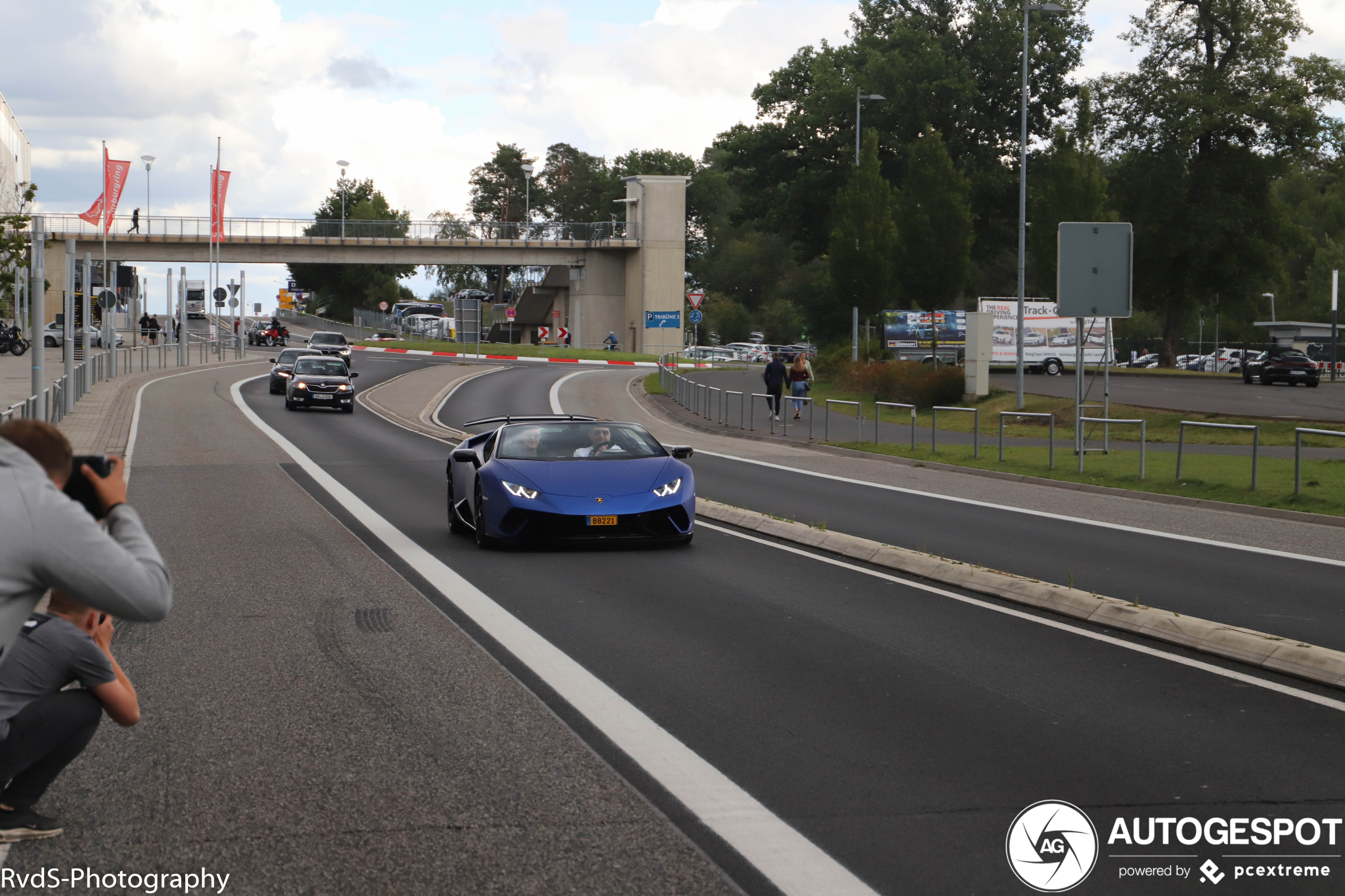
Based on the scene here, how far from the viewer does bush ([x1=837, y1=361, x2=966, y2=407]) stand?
4078 cm

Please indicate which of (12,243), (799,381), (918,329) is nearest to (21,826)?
(799,381)

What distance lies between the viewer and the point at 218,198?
71.0m

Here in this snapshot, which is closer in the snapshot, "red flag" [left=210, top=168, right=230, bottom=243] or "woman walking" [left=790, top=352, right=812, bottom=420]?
"woman walking" [left=790, top=352, right=812, bottom=420]

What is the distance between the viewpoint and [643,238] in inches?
3268

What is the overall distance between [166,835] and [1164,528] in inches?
513

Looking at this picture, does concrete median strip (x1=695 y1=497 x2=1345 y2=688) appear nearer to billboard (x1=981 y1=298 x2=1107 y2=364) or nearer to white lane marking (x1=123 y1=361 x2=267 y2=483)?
white lane marking (x1=123 y1=361 x2=267 y2=483)

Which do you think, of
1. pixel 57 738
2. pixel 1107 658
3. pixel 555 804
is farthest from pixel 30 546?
pixel 1107 658

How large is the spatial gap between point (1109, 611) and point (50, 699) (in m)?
6.96

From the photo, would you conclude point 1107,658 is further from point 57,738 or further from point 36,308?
point 36,308

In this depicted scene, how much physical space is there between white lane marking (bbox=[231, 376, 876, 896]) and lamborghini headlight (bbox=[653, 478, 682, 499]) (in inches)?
110

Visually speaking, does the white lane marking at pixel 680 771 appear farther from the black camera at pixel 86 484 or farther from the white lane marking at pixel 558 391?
the white lane marking at pixel 558 391

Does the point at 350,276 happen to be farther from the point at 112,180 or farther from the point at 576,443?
the point at 576,443

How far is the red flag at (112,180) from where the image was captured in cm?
6431

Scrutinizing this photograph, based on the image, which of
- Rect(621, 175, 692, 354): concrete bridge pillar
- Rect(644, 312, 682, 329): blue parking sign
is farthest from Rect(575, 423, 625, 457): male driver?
Rect(644, 312, 682, 329): blue parking sign
